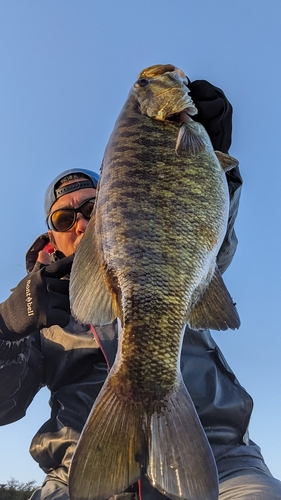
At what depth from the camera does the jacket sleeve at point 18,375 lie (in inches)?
139

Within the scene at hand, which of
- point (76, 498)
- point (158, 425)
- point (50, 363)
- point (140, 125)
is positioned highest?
point (140, 125)

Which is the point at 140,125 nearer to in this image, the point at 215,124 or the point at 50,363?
the point at 215,124

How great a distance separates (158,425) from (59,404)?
5.82 feet

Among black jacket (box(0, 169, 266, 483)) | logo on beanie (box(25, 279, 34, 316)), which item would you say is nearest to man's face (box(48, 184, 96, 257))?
black jacket (box(0, 169, 266, 483))

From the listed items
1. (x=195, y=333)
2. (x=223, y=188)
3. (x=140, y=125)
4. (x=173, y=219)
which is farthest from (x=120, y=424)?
(x=195, y=333)

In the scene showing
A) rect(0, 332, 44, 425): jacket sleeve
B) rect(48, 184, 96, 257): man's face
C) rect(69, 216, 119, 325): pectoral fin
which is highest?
rect(48, 184, 96, 257): man's face

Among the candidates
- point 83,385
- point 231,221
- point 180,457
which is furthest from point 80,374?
point 180,457

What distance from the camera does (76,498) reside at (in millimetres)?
1862

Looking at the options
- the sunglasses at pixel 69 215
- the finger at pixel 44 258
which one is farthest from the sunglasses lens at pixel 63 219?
the finger at pixel 44 258

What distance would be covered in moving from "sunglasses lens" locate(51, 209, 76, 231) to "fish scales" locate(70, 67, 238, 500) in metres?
1.83

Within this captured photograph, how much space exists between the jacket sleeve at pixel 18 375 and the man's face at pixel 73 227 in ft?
2.58

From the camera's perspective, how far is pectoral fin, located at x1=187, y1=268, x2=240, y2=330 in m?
2.22

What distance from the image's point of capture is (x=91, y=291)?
2242 millimetres

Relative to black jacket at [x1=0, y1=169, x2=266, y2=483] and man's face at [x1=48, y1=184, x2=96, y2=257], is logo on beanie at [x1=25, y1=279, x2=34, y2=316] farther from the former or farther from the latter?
man's face at [x1=48, y1=184, x2=96, y2=257]
